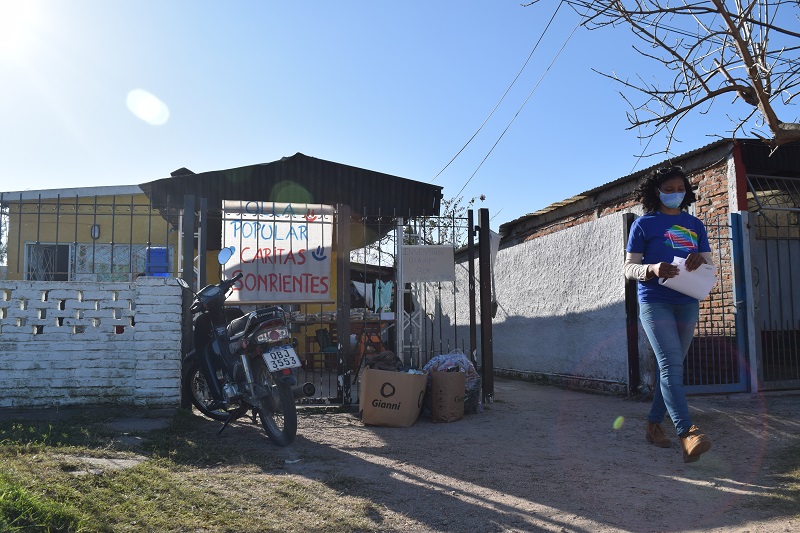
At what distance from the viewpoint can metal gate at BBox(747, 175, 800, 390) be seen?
308 inches

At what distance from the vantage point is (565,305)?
31.1ft

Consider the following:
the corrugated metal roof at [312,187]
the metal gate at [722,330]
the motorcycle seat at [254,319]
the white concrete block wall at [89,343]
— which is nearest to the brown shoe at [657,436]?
the metal gate at [722,330]

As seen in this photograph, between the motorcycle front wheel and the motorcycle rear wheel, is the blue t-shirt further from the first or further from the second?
the motorcycle rear wheel

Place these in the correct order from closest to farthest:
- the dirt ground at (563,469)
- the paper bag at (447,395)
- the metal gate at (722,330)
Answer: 1. the dirt ground at (563,469)
2. the paper bag at (447,395)
3. the metal gate at (722,330)

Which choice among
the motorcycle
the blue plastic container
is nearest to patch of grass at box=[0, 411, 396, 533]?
the motorcycle

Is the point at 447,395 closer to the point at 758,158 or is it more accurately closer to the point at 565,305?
the point at 565,305

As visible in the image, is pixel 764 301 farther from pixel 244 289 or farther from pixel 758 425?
pixel 244 289

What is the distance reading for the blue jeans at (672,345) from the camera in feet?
13.0

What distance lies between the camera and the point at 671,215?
4.46 m

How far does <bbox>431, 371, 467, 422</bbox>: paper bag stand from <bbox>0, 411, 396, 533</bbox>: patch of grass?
6.47 feet

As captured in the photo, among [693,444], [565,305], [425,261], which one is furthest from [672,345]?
[565,305]

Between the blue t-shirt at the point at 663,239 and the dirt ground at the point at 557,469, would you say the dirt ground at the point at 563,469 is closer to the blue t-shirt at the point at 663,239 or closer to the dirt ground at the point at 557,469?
the dirt ground at the point at 557,469

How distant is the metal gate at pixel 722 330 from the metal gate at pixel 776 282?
25 centimetres

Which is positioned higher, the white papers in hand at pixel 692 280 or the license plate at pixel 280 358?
the white papers in hand at pixel 692 280
